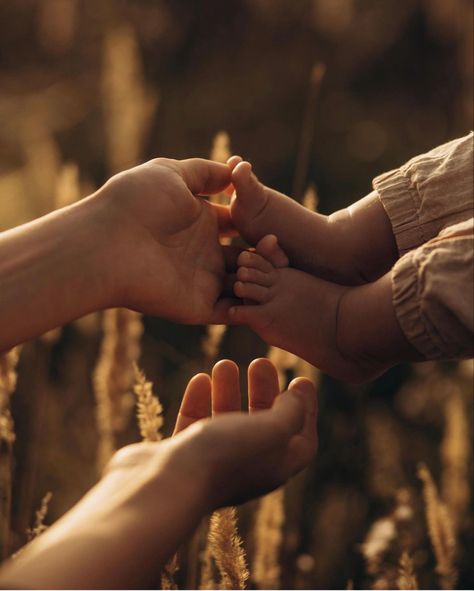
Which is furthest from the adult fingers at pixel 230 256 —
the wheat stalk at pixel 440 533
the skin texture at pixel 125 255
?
the wheat stalk at pixel 440 533

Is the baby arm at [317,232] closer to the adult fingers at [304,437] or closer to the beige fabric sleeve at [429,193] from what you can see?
the beige fabric sleeve at [429,193]

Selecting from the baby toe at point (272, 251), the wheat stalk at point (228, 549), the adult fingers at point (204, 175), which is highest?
the adult fingers at point (204, 175)

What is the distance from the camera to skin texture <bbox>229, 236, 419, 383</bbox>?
1.00 metres

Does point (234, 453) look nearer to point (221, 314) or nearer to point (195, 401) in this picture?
point (195, 401)

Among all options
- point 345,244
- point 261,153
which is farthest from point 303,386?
point 261,153

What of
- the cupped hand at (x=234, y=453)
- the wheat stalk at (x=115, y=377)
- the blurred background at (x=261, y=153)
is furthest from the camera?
the blurred background at (x=261, y=153)

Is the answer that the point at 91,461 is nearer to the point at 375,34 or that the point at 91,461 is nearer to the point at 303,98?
the point at 303,98

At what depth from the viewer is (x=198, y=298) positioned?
1133mm

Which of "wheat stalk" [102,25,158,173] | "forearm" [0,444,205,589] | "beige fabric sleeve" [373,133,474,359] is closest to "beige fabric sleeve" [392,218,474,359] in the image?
"beige fabric sleeve" [373,133,474,359]

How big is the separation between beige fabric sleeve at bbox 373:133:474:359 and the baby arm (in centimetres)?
6

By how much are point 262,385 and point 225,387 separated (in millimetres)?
44

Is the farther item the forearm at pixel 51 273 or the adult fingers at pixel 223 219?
the adult fingers at pixel 223 219

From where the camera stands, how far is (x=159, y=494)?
71 cm

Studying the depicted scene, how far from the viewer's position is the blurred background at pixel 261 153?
132 cm
